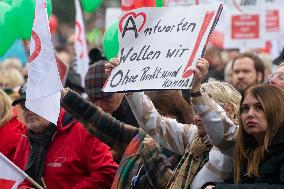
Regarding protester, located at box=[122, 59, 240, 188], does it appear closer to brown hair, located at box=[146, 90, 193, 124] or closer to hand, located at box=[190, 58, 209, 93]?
hand, located at box=[190, 58, 209, 93]

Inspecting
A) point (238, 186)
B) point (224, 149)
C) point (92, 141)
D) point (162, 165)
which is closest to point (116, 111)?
point (92, 141)

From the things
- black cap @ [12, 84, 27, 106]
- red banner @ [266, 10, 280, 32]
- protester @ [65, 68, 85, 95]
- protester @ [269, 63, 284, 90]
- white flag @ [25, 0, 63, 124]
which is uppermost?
white flag @ [25, 0, 63, 124]

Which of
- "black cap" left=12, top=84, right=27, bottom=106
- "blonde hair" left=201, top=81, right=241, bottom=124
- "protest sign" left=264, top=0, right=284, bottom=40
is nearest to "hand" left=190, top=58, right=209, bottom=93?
"blonde hair" left=201, top=81, right=241, bottom=124

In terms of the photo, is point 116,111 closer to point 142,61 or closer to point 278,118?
point 142,61

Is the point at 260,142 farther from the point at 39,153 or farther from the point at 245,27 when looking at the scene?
the point at 245,27

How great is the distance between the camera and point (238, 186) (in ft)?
16.1

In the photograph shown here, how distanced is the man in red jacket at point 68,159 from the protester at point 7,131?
0.70m

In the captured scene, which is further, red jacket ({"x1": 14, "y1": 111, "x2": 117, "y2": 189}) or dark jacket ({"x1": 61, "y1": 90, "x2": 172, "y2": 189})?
dark jacket ({"x1": 61, "y1": 90, "x2": 172, "y2": 189})

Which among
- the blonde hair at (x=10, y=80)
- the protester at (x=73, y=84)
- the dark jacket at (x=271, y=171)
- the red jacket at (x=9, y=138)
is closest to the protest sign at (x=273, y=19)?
the blonde hair at (x=10, y=80)

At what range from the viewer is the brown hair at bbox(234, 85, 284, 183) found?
501 centimetres

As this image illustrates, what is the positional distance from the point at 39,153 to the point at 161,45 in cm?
147

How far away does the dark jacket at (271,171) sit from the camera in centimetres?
486

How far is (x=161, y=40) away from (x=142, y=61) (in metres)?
0.16

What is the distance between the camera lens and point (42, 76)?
557 centimetres
